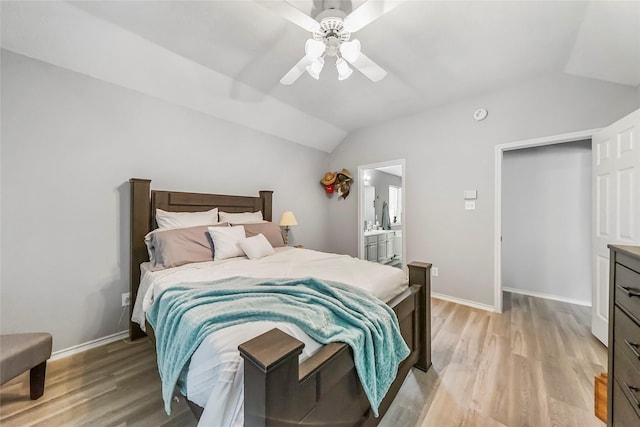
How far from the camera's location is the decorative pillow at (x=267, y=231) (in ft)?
8.84

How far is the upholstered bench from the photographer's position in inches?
51.9

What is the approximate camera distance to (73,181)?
6.61 feet

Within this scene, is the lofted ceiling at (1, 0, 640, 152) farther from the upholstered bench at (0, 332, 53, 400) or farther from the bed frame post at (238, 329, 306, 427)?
the upholstered bench at (0, 332, 53, 400)

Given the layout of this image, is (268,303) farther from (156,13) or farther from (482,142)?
(482,142)

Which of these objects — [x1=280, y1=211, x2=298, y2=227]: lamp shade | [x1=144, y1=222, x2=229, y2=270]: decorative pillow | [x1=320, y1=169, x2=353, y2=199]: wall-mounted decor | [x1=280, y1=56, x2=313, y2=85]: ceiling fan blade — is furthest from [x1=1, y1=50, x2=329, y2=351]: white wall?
[x1=320, y1=169, x2=353, y2=199]: wall-mounted decor

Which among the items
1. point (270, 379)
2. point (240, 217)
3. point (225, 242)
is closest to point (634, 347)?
point (270, 379)

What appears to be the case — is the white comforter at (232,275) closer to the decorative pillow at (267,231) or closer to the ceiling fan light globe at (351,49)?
the decorative pillow at (267,231)

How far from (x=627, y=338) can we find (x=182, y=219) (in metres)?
3.04

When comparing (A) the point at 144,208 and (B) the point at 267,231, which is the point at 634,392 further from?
(A) the point at 144,208

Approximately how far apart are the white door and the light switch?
0.99 meters

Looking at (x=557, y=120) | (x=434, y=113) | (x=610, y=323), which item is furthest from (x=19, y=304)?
(x=557, y=120)

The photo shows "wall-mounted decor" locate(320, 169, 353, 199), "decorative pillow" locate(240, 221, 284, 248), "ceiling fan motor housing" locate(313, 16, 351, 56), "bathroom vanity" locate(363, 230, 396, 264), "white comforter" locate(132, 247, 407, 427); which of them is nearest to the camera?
"white comforter" locate(132, 247, 407, 427)

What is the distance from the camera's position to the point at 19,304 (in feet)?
5.94

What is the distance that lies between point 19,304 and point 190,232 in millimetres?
1275
